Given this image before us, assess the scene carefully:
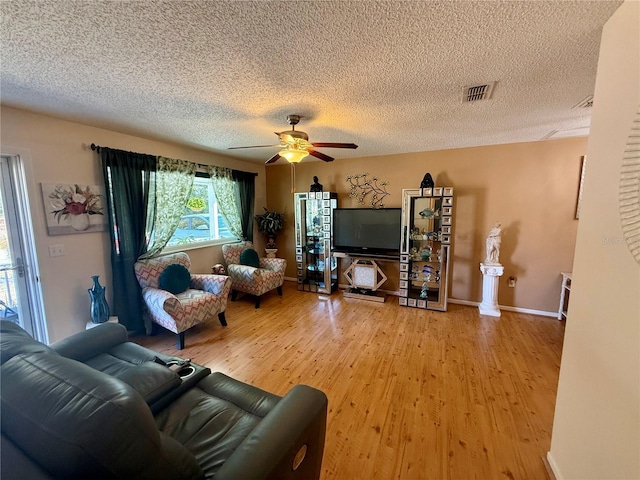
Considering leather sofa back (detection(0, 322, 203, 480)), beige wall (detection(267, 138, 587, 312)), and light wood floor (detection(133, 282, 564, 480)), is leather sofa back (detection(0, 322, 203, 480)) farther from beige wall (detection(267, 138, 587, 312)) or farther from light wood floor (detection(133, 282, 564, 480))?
beige wall (detection(267, 138, 587, 312))

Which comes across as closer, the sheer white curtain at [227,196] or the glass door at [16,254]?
the glass door at [16,254]

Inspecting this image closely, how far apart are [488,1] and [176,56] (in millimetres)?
1534

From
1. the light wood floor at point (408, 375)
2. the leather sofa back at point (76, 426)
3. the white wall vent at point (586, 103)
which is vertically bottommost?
the light wood floor at point (408, 375)

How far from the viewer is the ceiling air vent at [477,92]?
1.83 m

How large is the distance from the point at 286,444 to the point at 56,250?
2.86 m

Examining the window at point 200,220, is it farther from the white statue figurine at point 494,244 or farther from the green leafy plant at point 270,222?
the white statue figurine at point 494,244

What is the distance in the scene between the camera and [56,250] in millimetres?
2451

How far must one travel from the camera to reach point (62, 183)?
2.47 m

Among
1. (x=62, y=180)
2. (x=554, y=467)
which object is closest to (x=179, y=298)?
(x=62, y=180)

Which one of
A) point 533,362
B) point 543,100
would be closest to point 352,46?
point 543,100

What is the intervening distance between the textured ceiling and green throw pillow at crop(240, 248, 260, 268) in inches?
84.8

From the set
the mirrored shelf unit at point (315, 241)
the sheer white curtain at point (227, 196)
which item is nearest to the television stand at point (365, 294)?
the mirrored shelf unit at point (315, 241)

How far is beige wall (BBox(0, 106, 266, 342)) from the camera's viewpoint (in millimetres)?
2236

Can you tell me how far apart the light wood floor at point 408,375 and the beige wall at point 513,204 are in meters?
0.47
